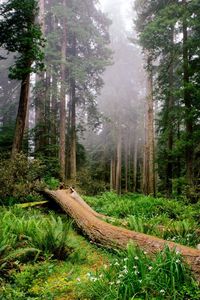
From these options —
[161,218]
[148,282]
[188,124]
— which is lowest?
[148,282]

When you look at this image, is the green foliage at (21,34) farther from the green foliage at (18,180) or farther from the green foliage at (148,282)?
A: the green foliage at (148,282)

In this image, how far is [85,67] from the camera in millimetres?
22609

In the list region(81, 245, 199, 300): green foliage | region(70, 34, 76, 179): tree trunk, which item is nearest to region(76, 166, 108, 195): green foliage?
region(70, 34, 76, 179): tree trunk

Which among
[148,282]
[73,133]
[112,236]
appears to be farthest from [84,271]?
[73,133]

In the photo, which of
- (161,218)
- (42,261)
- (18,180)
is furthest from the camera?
(18,180)

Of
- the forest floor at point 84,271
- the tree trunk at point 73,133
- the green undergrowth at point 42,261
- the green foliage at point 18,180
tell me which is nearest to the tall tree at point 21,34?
the green foliage at point 18,180

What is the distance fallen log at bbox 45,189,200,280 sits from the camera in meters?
4.62

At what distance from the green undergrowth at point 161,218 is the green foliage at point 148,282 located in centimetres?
235

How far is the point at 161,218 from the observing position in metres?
9.15

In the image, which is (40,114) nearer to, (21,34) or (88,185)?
(88,185)

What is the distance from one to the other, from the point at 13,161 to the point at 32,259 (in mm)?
6215

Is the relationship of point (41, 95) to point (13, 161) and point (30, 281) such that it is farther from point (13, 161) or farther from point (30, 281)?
point (30, 281)

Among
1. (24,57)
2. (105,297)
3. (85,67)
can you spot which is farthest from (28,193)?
(85,67)

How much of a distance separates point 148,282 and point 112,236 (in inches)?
91.5
